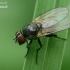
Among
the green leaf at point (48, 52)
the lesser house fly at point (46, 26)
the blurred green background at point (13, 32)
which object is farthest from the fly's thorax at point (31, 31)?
the blurred green background at point (13, 32)

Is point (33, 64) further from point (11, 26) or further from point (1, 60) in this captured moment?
point (11, 26)

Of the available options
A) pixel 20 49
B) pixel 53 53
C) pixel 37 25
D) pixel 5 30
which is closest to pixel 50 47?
pixel 53 53

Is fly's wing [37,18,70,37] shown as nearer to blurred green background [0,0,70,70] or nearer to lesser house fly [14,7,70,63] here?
lesser house fly [14,7,70,63]

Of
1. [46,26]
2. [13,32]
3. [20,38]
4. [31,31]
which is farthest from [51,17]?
[13,32]

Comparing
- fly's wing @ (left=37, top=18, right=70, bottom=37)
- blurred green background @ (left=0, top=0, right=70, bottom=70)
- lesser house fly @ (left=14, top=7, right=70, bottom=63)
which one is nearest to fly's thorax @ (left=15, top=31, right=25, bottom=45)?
lesser house fly @ (left=14, top=7, right=70, bottom=63)

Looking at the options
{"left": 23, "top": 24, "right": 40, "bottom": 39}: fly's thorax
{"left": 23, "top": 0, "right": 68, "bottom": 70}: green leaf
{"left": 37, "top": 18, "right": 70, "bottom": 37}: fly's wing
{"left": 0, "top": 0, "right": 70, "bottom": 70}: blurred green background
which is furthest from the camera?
{"left": 0, "top": 0, "right": 70, "bottom": 70}: blurred green background
